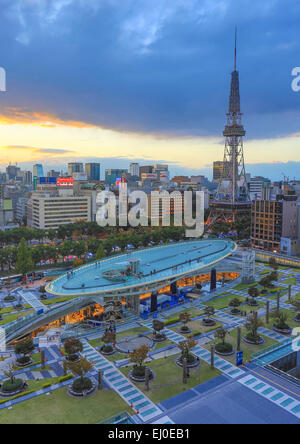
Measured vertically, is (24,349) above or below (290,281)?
above

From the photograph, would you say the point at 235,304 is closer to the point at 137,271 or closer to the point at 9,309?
the point at 137,271

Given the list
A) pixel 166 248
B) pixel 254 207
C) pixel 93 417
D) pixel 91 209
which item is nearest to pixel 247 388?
pixel 93 417

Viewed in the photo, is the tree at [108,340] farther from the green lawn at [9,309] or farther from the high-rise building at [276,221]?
the high-rise building at [276,221]

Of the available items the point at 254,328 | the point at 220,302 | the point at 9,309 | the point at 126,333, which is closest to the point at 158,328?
the point at 126,333

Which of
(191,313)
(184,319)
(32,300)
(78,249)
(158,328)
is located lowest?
(191,313)

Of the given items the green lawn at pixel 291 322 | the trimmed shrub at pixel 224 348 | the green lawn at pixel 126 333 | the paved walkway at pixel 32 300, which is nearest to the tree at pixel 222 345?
the trimmed shrub at pixel 224 348
